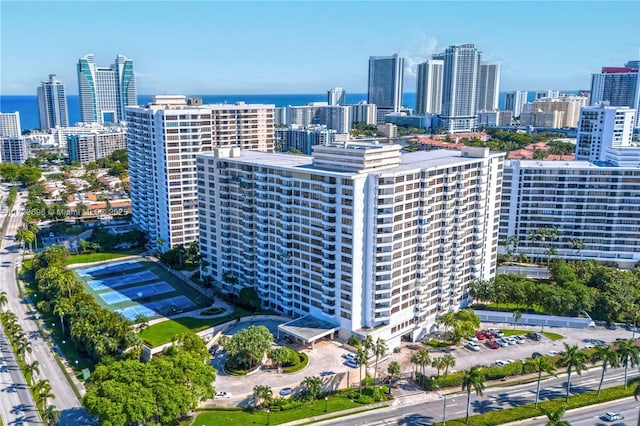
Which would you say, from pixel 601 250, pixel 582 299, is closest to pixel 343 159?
pixel 582 299

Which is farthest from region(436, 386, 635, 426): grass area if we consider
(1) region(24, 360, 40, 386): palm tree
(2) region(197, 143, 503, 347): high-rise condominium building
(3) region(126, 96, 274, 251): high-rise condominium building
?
(3) region(126, 96, 274, 251): high-rise condominium building

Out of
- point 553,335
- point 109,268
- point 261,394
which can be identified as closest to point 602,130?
point 553,335

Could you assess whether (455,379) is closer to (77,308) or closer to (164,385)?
(164,385)

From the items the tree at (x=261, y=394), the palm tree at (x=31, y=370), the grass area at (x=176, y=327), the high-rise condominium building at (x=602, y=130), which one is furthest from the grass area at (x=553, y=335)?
→ the high-rise condominium building at (x=602, y=130)

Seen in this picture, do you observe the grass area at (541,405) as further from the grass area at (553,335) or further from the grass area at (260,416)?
the grass area at (260,416)

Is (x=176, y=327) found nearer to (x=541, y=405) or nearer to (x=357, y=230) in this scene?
(x=357, y=230)

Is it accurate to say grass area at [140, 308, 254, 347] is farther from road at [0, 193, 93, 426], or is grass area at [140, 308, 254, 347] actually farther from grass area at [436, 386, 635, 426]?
grass area at [436, 386, 635, 426]

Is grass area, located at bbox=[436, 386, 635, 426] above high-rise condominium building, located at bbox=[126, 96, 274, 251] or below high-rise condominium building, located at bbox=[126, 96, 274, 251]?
below

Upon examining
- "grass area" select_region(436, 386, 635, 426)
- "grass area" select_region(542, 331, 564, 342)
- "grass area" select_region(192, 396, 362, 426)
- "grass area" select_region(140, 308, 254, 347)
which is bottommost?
"grass area" select_region(192, 396, 362, 426)
